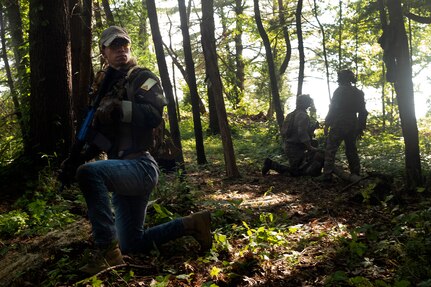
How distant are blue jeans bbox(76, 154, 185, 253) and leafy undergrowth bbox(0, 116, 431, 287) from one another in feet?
0.70

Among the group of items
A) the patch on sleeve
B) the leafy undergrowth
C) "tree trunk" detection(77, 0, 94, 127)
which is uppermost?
"tree trunk" detection(77, 0, 94, 127)

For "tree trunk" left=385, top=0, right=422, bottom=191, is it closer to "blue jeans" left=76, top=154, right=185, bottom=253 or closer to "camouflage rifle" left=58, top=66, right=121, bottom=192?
"blue jeans" left=76, top=154, right=185, bottom=253

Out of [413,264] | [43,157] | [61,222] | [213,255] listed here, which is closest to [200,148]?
[43,157]

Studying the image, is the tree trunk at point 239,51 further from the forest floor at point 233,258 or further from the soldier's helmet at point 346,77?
the forest floor at point 233,258

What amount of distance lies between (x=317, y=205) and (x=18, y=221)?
465 cm

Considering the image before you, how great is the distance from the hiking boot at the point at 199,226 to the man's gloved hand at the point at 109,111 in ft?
4.10


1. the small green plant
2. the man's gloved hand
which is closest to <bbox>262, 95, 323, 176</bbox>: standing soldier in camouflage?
the small green plant

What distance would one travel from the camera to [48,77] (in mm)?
7035

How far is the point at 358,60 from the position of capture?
22.9 metres

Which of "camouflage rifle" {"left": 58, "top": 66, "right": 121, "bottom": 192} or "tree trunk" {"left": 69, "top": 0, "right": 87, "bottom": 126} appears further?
"tree trunk" {"left": 69, "top": 0, "right": 87, "bottom": 126}

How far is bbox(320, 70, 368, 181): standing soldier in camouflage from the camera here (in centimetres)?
894

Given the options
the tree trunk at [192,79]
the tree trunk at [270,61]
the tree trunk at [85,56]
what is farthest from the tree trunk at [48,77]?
the tree trunk at [270,61]

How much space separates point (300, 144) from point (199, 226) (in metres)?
7.00

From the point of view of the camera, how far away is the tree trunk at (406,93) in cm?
648
